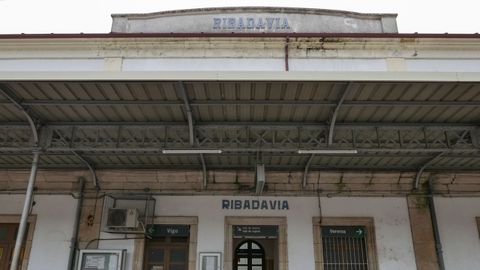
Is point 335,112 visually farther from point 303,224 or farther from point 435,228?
point 435,228

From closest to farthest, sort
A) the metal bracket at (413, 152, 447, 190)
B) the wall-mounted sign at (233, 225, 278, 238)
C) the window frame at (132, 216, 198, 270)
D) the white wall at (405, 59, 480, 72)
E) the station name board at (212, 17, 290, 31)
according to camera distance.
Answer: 1. the white wall at (405, 59, 480, 72)
2. the metal bracket at (413, 152, 447, 190)
3. the window frame at (132, 216, 198, 270)
4. the wall-mounted sign at (233, 225, 278, 238)
5. the station name board at (212, 17, 290, 31)

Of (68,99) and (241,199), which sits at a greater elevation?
(68,99)

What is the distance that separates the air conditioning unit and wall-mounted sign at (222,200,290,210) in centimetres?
191

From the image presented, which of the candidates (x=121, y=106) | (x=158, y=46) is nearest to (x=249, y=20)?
(x=158, y=46)

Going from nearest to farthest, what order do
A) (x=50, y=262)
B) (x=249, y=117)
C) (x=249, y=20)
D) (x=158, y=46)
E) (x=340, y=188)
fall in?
(x=249, y=117)
(x=158, y=46)
(x=50, y=262)
(x=340, y=188)
(x=249, y=20)

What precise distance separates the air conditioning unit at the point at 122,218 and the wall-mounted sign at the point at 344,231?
4.03 m

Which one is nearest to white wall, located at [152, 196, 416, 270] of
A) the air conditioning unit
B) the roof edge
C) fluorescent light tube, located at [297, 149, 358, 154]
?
the air conditioning unit

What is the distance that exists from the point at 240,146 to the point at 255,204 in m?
2.44

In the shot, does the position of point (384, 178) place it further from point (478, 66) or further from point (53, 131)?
point (53, 131)

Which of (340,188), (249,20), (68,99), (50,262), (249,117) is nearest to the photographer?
(68,99)

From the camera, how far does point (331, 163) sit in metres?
8.73

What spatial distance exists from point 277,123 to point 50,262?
18.4 feet

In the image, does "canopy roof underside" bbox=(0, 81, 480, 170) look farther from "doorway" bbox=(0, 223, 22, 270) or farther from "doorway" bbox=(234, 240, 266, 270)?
"doorway" bbox=(234, 240, 266, 270)

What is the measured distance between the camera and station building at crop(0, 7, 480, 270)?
6.11 meters
